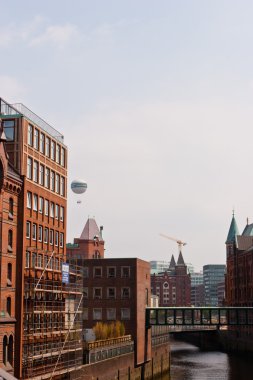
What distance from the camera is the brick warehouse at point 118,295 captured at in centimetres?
8931

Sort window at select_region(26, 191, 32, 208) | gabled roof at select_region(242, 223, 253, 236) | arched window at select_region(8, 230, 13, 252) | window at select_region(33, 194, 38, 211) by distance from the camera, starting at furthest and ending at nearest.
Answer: gabled roof at select_region(242, 223, 253, 236), window at select_region(33, 194, 38, 211), window at select_region(26, 191, 32, 208), arched window at select_region(8, 230, 13, 252)

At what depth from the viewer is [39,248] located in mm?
60219

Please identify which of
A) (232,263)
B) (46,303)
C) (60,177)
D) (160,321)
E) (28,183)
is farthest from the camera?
(232,263)

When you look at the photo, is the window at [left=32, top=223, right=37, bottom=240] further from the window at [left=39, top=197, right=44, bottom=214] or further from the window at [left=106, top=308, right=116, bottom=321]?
the window at [left=106, top=308, right=116, bottom=321]

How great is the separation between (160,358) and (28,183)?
52.9 m

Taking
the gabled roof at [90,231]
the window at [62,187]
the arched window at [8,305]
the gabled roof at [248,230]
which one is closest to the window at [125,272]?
the window at [62,187]

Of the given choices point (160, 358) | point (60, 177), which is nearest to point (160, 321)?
point (160, 358)

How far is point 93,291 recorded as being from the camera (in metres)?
92.6

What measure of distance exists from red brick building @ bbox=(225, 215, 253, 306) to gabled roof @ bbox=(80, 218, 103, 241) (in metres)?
36.4

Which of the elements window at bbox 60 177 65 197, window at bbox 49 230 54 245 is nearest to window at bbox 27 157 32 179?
window at bbox 49 230 54 245

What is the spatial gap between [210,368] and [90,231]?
57.8 meters

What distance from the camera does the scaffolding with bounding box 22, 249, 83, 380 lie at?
54.6m

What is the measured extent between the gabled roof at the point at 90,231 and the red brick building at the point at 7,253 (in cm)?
9772

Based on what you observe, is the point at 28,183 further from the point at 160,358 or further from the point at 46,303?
the point at 160,358
